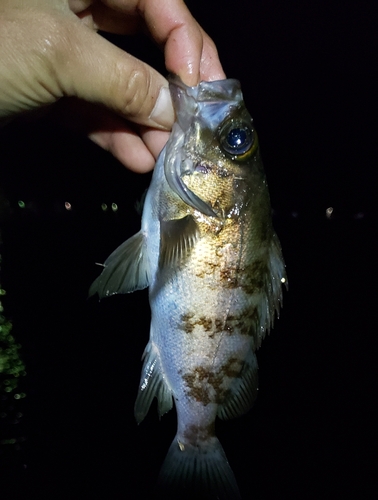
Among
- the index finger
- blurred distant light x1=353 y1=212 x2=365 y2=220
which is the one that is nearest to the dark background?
blurred distant light x1=353 y1=212 x2=365 y2=220

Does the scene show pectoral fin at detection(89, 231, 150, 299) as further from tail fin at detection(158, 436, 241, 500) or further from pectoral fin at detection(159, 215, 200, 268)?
tail fin at detection(158, 436, 241, 500)

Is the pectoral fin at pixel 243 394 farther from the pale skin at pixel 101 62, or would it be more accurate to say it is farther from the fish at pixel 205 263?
the pale skin at pixel 101 62

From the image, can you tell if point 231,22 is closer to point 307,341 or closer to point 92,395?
point 307,341

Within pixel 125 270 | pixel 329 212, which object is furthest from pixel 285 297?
pixel 125 270

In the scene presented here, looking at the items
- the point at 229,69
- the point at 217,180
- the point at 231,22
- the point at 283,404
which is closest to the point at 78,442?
the point at 283,404

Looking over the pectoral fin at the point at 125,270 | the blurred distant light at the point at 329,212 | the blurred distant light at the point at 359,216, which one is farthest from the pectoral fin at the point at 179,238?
the blurred distant light at the point at 359,216

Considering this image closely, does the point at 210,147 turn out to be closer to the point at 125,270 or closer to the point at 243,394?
the point at 125,270
